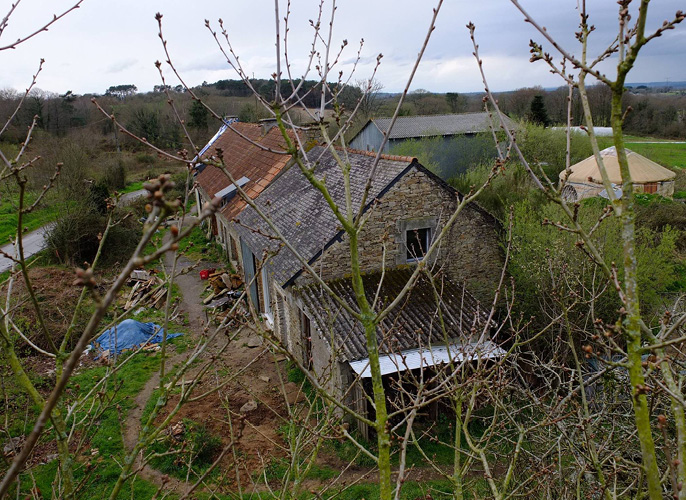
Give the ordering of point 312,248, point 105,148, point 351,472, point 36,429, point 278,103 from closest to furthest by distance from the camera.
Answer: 1. point 36,429
2. point 278,103
3. point 351,472
4. point 312,248
5. point 105,148

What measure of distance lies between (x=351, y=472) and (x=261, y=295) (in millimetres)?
7591

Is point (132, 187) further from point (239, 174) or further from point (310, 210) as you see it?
point (310, 210)

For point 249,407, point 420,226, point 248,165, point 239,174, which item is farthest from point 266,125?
point 249,407

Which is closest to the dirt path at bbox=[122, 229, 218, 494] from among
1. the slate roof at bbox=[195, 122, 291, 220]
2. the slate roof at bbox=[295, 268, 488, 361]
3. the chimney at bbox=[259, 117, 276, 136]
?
the slate roof at bbox=[295, 268, 488, 361]

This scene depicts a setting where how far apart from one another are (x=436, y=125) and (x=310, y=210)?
2166cm

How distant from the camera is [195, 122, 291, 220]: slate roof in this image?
58.1 feet

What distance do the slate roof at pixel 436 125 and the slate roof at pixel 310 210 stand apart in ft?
52.7

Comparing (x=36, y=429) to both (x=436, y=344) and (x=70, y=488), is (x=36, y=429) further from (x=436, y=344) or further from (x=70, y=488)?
(x=436, y=344)

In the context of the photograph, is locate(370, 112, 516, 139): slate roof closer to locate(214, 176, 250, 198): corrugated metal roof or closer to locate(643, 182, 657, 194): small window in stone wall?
locate(643, 182, 657, 194): small window in stone wall

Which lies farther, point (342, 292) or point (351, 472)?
point (342, 292)

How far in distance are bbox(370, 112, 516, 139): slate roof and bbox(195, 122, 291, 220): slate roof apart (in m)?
9.14

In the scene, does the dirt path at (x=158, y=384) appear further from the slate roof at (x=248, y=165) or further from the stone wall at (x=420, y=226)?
the stone wall at (x=420, y=226)

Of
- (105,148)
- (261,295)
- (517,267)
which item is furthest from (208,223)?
(105,148)

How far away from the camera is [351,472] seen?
972 centimetres
